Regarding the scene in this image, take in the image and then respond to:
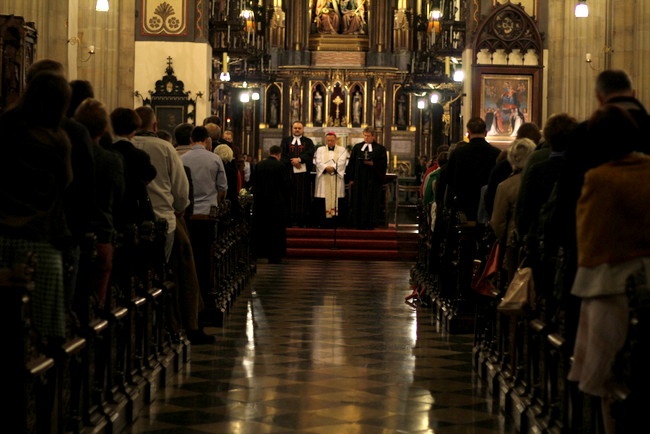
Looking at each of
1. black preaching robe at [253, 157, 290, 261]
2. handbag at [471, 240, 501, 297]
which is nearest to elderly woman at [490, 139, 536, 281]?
handbag at [471, 240, 501, 297]

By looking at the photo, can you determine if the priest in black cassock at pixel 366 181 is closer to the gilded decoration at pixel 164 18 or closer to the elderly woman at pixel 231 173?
the gilded decoration at pixel 164 18

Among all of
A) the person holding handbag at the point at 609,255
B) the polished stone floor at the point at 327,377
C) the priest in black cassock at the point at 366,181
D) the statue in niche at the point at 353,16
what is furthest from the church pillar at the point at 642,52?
the statue in niche at the point at 353,16

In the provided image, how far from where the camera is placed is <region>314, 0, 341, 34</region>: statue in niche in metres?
36.3

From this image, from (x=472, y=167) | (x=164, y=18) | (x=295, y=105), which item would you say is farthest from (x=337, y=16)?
(x=472, y=167)

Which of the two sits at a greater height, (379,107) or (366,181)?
(379,107)

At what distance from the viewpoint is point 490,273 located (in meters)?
8.91

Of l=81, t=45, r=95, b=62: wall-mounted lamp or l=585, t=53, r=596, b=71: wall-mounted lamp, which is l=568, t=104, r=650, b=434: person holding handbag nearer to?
l=585, t=53, r=596, b=71: wall-mounted lamp

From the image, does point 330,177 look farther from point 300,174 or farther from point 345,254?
point 345,254

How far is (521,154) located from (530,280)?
1870mm

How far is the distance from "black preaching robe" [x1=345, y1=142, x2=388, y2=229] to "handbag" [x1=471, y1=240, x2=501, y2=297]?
13.2m

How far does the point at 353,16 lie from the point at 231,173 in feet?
75.1

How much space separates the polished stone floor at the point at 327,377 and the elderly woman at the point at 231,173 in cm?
121

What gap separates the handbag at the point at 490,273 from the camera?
888cm

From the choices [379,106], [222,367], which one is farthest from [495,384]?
[379,106]
